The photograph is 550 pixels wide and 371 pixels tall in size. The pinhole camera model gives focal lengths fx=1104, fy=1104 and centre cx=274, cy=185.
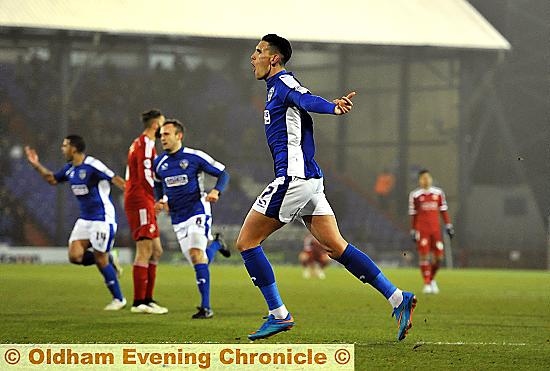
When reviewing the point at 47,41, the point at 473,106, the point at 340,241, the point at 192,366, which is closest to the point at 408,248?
the point at 473,106

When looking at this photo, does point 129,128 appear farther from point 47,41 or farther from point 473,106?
point 473,106

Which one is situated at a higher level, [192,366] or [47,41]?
[47,41]

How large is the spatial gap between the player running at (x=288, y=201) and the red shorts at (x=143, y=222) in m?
4.18

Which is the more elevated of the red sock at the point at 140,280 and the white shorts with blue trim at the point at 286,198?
the white shorts with blue trim at the point at 286,198

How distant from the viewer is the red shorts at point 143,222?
1235cm

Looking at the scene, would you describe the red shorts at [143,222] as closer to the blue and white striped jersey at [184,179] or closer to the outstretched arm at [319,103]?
the blue and white striped jersey at [184,179]

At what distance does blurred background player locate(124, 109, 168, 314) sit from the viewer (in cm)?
1227

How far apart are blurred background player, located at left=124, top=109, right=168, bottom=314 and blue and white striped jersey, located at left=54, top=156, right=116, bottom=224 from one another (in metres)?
0.46

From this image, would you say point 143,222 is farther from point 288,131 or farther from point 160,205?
point 288,131

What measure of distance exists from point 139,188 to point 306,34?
2335 centimetres

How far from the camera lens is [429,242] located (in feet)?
61.7

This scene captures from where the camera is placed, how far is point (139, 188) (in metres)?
12.5

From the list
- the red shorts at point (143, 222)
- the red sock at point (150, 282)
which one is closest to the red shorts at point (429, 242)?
the red sock at point (150, 282)

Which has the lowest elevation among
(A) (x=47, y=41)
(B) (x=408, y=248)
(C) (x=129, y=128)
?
(B) (x=408, y=248)
